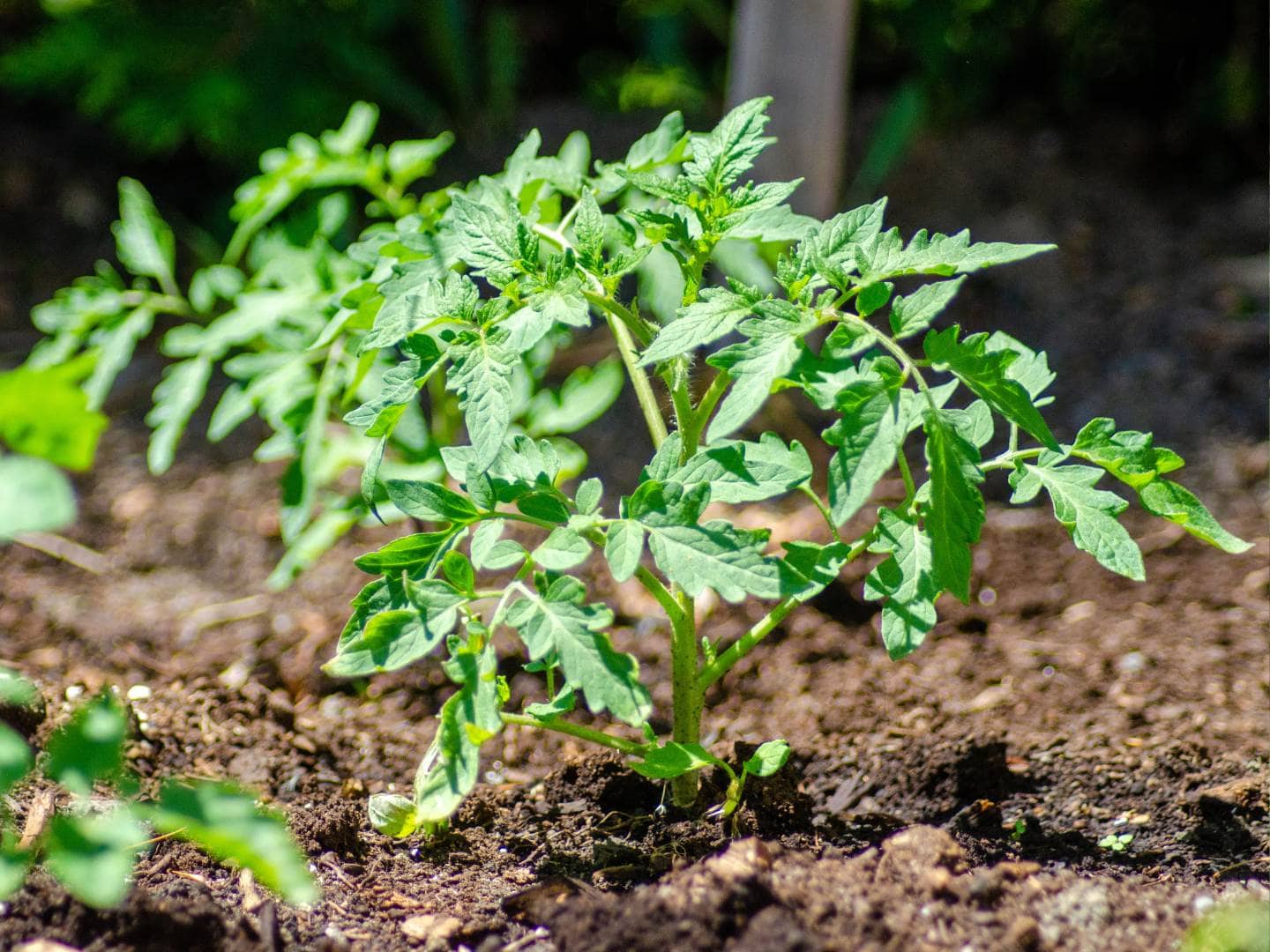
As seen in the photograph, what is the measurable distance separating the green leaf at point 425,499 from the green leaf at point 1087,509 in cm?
65

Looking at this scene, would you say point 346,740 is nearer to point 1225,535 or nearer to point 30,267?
point 1225,535

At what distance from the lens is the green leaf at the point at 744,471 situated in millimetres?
1295

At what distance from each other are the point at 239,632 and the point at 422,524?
1.76 ft

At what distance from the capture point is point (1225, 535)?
4.69 ft

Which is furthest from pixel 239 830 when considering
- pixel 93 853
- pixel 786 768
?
pixel 786 768

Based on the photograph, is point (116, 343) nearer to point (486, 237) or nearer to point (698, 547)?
point (486, 237)

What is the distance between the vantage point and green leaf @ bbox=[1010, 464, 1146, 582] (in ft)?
4.39

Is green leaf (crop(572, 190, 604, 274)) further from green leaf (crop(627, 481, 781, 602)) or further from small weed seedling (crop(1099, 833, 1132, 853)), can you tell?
small weed seedling (crop(1099, 833, 1132, 853))

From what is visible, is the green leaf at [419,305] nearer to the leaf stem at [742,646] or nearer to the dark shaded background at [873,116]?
the leaf stem at [742,646]

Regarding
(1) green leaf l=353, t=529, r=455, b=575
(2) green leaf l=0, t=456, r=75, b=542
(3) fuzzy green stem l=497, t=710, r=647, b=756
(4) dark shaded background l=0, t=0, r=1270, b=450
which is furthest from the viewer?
(4) dark shaded background l=0, t=0, r=1270, b=450

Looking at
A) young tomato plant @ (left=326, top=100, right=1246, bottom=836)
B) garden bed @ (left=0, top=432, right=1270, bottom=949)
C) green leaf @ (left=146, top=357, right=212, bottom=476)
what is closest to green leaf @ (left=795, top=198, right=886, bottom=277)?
young tomato plant @ (left=326, top=100, right=1246, bottom=836)

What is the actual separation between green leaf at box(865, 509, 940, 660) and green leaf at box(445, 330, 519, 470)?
441mm

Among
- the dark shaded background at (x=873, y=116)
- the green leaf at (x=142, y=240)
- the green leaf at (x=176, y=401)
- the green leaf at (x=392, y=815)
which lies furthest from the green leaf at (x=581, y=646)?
the dark shaded background at (x=873, y=116)

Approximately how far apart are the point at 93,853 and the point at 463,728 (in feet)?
1.27
